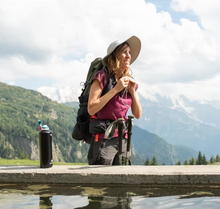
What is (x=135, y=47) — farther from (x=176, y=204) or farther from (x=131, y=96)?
(x=176, y=204)

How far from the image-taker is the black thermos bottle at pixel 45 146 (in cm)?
544

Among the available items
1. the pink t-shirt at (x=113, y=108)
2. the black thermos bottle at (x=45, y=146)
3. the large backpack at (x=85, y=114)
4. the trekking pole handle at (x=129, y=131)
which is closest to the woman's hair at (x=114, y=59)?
the pink t-shirt at (x=113, y=108)

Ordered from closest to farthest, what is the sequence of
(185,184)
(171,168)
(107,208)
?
(107,208) < (185,184) < (171,168)

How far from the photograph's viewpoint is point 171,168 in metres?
5.21

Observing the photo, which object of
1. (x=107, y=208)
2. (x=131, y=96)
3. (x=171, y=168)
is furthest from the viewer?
(x=131, y=96)

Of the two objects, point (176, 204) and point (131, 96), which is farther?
point (131, 96)

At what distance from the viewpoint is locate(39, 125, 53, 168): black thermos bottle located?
214 inches

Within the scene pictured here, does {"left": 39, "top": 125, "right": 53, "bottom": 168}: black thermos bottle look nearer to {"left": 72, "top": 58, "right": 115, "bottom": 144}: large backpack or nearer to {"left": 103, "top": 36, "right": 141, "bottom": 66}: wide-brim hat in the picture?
{"left": 72, "top": 58, "right": 115, "bottom": 144}: large backpack

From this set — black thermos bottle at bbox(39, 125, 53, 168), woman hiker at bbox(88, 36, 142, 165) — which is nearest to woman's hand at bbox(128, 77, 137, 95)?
woman hiker at bbox(88, 36, 142, 165)

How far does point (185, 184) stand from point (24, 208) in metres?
2.19

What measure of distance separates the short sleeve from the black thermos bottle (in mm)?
1174

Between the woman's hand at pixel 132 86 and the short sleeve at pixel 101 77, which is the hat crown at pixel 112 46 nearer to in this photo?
the short sleeve at pixel 101 77

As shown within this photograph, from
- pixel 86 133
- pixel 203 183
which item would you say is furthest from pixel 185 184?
pixel 86 133

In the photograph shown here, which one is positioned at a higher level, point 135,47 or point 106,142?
point 135,47
